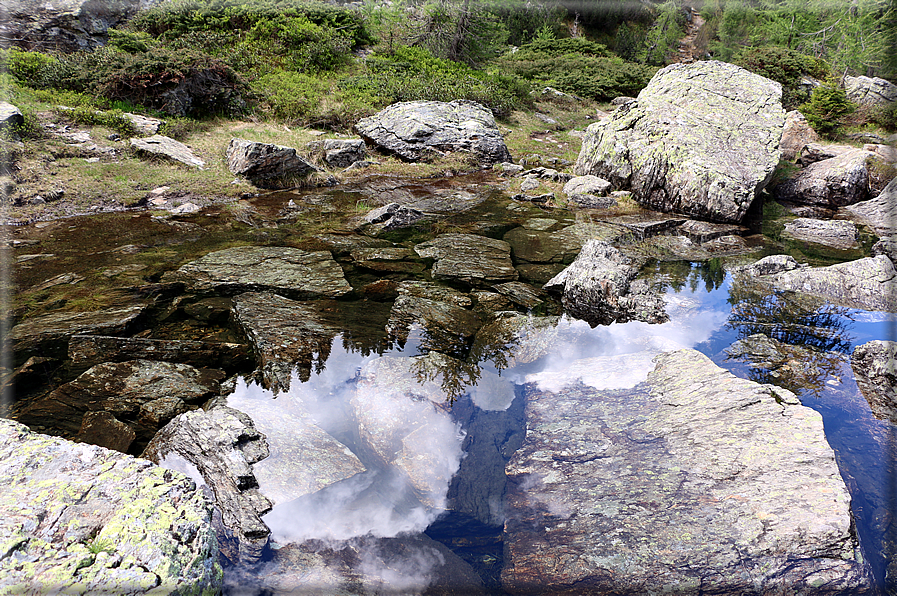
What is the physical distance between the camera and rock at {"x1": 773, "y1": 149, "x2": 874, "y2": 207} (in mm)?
12977

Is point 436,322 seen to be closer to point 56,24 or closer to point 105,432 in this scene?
point 105,432

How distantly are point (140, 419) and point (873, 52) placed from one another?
3806cm

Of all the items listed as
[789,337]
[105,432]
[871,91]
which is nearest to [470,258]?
[789,337]

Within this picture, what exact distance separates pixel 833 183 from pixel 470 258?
12.5m

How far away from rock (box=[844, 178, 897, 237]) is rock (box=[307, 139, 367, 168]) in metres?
15.0

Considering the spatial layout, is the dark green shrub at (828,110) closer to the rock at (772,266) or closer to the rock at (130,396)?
the rock at (772,266)

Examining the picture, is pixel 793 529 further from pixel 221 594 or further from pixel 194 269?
pixel 194 269

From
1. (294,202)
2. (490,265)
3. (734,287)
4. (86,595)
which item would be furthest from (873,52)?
(86,595)

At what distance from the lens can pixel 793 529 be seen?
9.52ft

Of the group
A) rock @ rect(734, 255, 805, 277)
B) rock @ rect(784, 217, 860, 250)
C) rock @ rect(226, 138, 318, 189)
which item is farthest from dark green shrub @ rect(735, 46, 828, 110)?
rock @ rect(226, 138, 318, 189)

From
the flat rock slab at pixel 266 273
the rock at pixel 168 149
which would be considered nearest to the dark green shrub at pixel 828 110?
the flat rock slab at pixel 266 273

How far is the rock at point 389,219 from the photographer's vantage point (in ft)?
32.8

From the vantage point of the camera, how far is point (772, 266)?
26.1ft

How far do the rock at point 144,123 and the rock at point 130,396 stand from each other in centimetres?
1164
